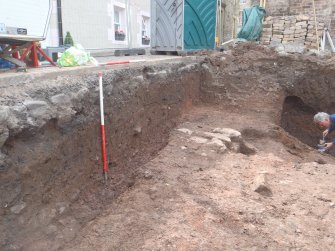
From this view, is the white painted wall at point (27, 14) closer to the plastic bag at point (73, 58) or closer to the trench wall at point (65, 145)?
the plastic bag at point (73, 58)

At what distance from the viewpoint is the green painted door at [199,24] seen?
7.24m

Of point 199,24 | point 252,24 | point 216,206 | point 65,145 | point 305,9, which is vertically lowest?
point 216,206

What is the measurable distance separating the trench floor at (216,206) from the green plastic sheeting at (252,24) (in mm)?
6678

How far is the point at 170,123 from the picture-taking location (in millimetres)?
5328

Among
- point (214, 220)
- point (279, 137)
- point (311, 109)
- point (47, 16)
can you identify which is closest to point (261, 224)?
point (214, 220)

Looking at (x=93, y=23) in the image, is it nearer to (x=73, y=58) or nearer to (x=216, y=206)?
(x=73, y=58)

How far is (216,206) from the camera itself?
3.26m

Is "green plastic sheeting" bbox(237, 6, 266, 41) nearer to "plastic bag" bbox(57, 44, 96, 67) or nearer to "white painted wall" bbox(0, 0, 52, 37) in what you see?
"plastic bag" bbox(57, 44, 96, 67)

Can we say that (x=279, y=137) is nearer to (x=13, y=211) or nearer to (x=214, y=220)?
(x=214, y=220)

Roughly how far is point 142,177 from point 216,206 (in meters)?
0.89

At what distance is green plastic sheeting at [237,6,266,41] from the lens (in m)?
10.6

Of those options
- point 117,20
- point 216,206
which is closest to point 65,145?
point 216,206

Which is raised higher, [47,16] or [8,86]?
[47,16]

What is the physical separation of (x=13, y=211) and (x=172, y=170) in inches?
72.6
